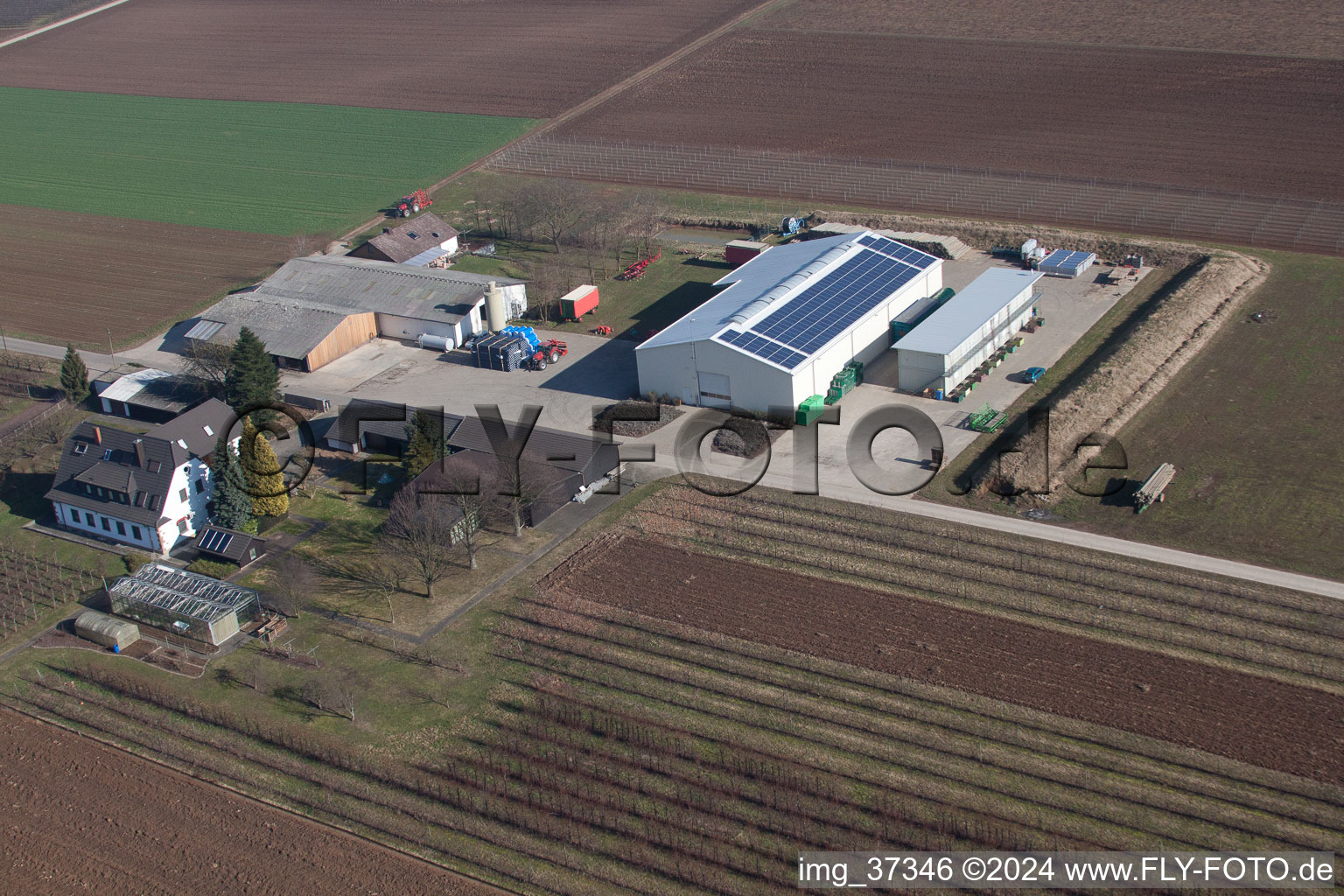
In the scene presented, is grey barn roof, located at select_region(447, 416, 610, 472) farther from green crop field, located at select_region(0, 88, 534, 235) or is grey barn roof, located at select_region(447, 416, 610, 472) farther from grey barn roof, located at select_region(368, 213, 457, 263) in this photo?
green crop field, located at select_region(0, 88, 534, 235)

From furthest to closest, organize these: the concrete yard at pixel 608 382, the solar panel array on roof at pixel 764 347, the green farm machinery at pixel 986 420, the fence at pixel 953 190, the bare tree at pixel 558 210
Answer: the bare tree at pixel 558 210
the fence at pixel 953 190
the solar panel array on roof at pixel 764 347
the concrete yard at pixel 608 382
the green farm machinery at pixel 986 420

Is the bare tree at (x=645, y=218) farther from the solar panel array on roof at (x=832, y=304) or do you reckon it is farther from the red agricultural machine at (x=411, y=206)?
the solar panel array on roof at (x=832, y=304)

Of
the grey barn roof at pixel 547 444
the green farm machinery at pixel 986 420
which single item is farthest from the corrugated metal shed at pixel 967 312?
the grey barn roof at pixel 547 444

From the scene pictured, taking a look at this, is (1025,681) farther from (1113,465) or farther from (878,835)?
(1113,465)

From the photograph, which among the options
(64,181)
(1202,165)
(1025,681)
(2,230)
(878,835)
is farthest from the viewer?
(64,181)

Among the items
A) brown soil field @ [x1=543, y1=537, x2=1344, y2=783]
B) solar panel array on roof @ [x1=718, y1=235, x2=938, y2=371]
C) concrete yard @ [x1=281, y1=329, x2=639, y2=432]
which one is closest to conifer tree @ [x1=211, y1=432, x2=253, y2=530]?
concrete yard @ [x1=281, y1=329, x2=639, y2=432]

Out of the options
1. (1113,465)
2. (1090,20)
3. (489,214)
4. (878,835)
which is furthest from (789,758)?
(1090,20)
